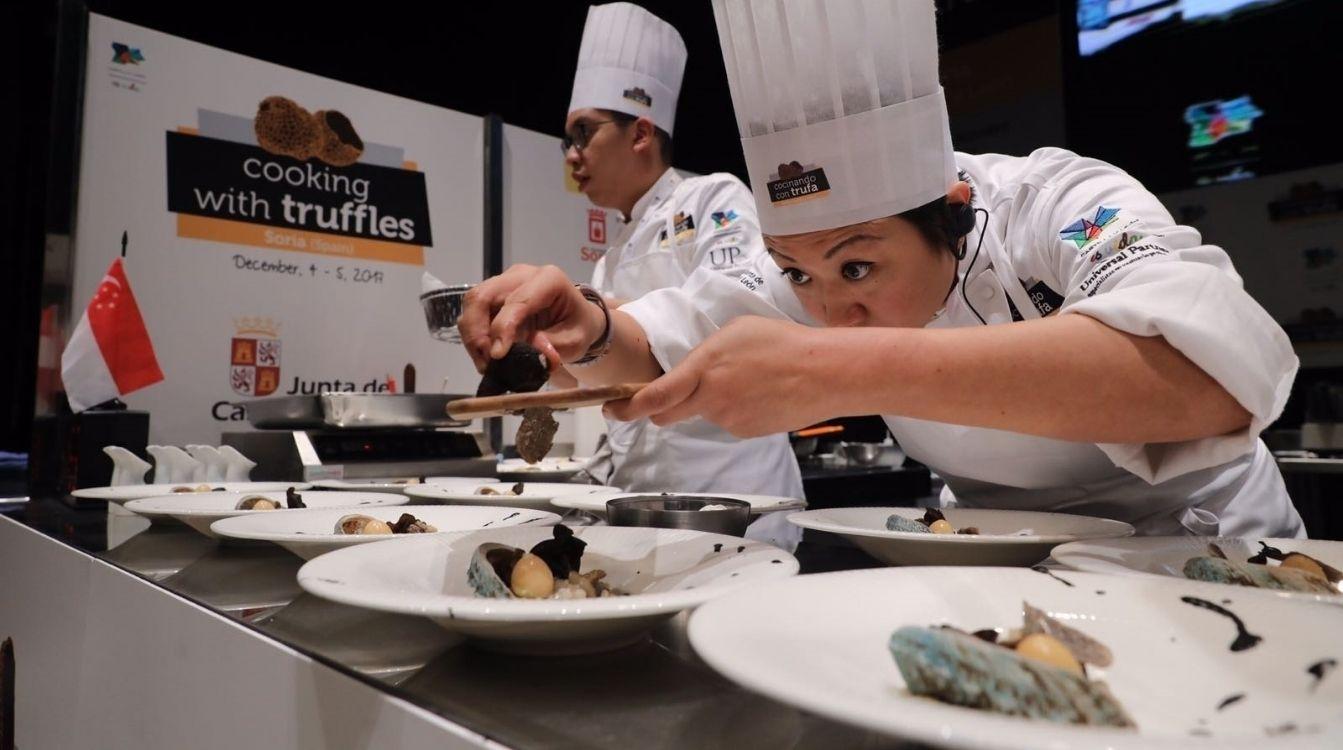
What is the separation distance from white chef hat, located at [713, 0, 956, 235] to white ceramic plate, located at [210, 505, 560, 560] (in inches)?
25.7

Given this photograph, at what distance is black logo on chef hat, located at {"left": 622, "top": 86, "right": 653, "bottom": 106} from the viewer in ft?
9.71

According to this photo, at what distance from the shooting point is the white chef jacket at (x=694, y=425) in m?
2.64

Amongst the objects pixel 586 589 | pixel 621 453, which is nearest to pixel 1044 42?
pixel 621 453

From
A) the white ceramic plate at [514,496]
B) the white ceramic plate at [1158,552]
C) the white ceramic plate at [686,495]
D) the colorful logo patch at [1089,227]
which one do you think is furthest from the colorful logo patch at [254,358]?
the white ceramic plate at [1158,552]

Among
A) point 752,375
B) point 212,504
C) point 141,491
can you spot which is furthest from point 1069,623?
point 141,491

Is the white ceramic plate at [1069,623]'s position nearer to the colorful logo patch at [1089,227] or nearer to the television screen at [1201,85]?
the colorful logo patch at [1089,227]

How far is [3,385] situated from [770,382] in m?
4.82

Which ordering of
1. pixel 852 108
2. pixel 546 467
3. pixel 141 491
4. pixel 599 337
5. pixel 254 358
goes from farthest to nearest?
pixel 254 358 → pixel 546 467 → pixel 141 491 → pixel 599 337 → pixel 852 108

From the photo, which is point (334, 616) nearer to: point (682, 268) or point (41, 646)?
point (41, 646)

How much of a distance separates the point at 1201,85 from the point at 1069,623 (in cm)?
522

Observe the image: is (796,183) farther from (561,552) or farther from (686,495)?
(561,552)

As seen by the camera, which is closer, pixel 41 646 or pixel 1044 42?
pixel 41 646

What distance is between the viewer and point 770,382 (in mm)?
934

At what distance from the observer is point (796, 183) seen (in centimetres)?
131
